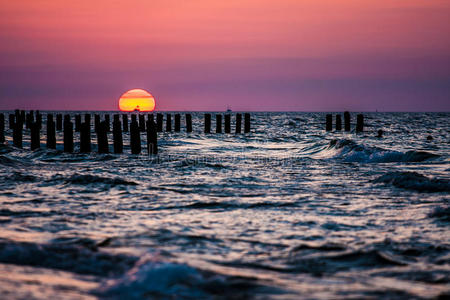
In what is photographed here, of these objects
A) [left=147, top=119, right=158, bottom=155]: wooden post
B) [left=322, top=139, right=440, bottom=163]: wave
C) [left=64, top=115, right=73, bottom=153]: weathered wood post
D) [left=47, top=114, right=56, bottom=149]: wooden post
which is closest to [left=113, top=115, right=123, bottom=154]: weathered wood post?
[left=147, top=119, right=158, bottom=155]: wooden post

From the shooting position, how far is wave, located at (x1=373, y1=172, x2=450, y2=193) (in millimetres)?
8312

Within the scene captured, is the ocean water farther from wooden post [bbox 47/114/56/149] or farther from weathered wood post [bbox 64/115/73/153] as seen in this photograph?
wooden post [bbox 47/114/56/149]

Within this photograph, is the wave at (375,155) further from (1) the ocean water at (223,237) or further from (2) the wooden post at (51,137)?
(2) the wooden post at (51,137)

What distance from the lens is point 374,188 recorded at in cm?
849

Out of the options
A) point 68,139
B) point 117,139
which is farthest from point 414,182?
point 68,139

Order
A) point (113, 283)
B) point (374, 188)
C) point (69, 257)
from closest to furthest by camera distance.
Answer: point (113, 283) < point (69, 257) < point (374, 188)

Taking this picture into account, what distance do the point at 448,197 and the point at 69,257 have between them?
19.3 feet

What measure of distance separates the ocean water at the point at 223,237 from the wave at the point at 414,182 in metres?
0.02

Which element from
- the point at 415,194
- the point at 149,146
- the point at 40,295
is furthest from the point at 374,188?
the point at 149,146

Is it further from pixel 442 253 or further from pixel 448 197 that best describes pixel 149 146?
pixel 442 253

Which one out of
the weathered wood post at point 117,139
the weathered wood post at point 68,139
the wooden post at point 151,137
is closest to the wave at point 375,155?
the wooden post at point 151,137

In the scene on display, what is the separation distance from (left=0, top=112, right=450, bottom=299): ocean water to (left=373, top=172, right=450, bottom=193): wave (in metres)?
0.02

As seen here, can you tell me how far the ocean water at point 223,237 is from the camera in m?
3.39

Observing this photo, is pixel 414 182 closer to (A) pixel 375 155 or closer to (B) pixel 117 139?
(A) pixel 375 155
